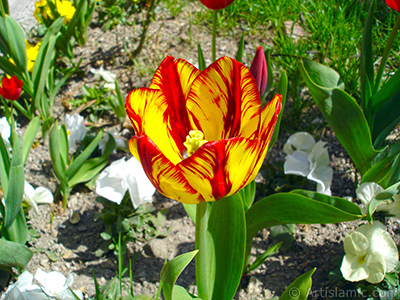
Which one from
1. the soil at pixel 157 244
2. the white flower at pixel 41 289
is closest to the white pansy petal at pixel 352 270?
the soil at pixel 157 244

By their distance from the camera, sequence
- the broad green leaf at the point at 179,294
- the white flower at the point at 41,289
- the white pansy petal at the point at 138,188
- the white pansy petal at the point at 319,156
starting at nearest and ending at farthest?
1. the broad green leaf at the point at 179,294
2. the white flower at the point at 41,289
3. the white pansy petal at the point at 138,188
4. the white pansy petal at the point at 319,156

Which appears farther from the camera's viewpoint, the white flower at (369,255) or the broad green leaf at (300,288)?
the white flower at (369,255)

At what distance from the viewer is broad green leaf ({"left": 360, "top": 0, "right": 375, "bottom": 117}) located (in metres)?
1.44

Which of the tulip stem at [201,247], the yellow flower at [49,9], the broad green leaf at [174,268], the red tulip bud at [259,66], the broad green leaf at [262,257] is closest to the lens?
the broad green leaf at [174,268]

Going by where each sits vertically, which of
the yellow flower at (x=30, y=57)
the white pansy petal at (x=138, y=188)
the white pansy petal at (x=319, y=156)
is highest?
the yellow flower at (x=30, y=57)

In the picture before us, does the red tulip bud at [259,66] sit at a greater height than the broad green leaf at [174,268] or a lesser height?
greater

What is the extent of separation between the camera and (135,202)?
1.56m

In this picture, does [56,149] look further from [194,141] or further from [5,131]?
[194,141]

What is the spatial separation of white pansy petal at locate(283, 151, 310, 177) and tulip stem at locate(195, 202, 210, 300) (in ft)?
2.06

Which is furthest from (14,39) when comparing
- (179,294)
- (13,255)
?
(179,294)

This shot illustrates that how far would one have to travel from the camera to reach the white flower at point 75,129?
195 cm

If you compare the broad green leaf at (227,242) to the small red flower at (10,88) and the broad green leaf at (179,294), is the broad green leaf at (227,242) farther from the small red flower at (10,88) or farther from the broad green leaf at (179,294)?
the small red flower at (10,88)

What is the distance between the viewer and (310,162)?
5.35 feet

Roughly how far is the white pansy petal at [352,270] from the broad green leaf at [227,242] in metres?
0.37
